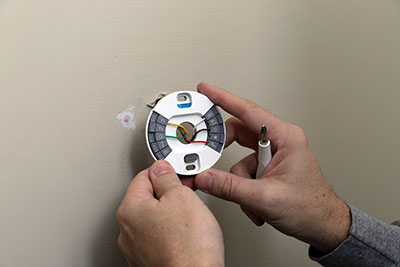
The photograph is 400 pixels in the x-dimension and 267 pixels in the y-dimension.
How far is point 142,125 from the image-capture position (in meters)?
0.66

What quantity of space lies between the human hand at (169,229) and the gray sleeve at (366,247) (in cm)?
32

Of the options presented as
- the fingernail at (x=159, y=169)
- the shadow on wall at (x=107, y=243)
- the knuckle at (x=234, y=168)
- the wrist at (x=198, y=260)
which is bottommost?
the shadow on wall at (x=107, y=243)

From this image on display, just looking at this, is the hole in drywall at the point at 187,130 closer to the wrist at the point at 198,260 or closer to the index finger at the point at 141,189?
the index finger at the point at 141,189

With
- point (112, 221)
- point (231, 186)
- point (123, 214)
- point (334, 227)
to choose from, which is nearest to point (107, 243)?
point (112, 221)

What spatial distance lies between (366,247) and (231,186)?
31 cm

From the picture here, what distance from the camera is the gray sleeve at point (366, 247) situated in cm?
69

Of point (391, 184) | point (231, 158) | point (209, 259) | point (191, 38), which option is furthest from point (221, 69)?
point (391, 184)

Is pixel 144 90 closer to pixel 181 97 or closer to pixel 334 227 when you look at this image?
pixel 181 97

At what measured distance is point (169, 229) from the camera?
49cm

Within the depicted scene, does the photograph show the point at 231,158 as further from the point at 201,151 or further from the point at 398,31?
the point at 398,31

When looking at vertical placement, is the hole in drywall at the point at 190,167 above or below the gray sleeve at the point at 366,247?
above

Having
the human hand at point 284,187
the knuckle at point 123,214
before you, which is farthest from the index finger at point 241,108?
the knuckle at point 123,214

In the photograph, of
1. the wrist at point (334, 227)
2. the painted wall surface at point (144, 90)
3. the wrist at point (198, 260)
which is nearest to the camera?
the wrist at point (198, 260)

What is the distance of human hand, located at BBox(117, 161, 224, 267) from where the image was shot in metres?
0.48
